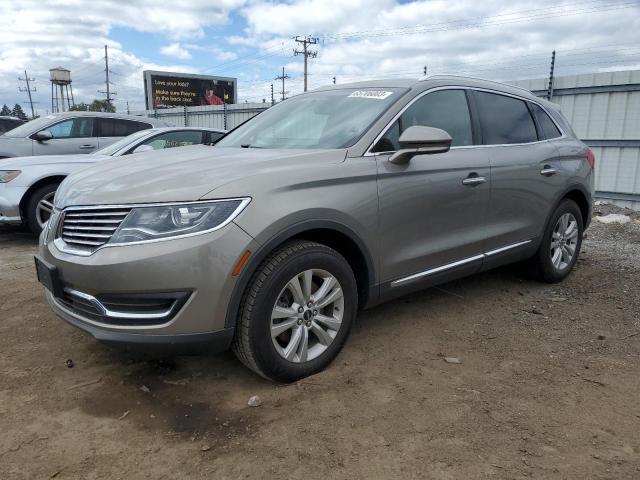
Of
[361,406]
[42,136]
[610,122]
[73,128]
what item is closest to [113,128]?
[73,128]

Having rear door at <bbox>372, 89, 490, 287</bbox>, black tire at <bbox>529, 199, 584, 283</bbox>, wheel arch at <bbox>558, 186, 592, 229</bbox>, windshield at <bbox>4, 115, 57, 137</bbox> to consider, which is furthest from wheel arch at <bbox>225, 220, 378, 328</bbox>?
windshield at <bbox>4, 115, 57, 137</bbox>

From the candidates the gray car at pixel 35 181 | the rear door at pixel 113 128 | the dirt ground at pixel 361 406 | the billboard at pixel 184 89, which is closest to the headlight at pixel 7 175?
the gray car at pixel 35 181

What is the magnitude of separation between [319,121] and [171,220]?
1493 millimetres

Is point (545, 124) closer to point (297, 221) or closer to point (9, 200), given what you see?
point (297, 221)

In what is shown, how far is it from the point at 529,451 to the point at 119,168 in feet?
8.67

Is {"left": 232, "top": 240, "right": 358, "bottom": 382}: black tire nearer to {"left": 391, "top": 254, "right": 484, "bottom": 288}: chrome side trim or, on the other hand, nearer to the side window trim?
{"left": 391, "top": 254, "right": 484, "bottom": 288}: chrome side trim

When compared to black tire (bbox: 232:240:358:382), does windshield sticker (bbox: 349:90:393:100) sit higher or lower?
higher

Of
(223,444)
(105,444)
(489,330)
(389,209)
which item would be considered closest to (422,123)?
(389,209)

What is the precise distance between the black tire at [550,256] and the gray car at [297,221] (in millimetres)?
359

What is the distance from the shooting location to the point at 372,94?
3570mm

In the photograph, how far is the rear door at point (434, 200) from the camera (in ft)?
10.6

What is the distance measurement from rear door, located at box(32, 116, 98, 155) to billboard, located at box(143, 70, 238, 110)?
967 inches

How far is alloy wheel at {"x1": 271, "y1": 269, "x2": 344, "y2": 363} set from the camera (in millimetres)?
2773

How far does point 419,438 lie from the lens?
2436 millimetres
